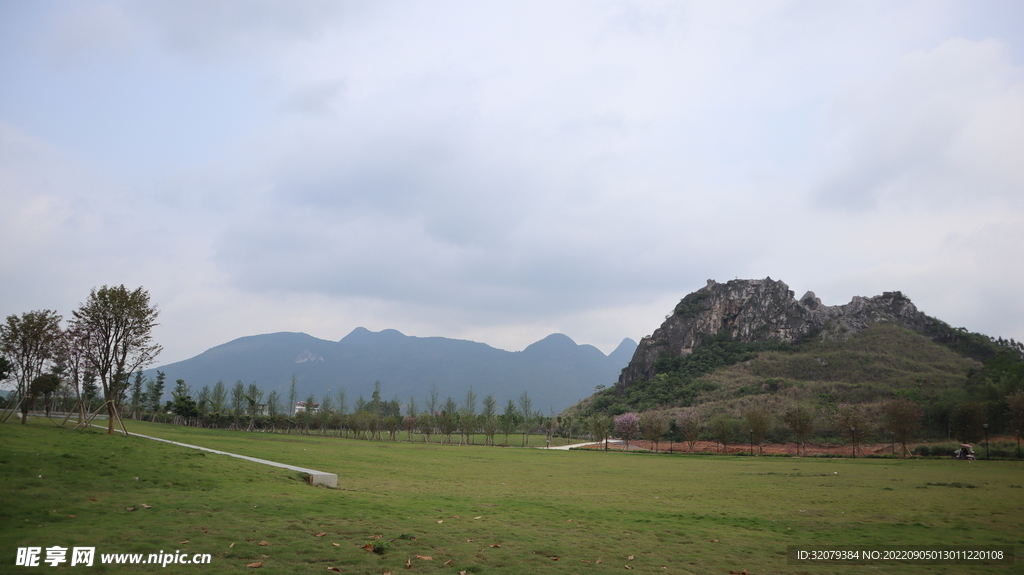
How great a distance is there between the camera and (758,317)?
153500 millimetres

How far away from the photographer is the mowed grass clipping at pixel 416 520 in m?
9.14

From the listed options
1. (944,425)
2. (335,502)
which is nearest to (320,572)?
(335,502)

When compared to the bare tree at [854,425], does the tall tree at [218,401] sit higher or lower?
lower

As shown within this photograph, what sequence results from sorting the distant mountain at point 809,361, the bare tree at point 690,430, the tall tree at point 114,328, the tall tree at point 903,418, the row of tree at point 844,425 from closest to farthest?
the tall tree at point 114,328 < the tall tree at point 903,418 < the row of tree at point 844,425 < the bare tree at point 690,430 < the distant mountain at point 809,361

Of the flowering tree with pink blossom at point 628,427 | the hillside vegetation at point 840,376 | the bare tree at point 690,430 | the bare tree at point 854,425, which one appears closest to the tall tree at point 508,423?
the hillside vegetation at point 840,376

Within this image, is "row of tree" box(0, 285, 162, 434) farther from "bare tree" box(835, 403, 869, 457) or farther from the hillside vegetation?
the hillside vegetation

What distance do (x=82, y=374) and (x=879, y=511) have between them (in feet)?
146

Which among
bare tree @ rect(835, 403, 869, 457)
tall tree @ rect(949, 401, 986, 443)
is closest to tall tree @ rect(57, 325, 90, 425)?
bare tree @ rect(835, 403, 869, 457)

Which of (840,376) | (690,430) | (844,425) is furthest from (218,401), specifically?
(840,376)

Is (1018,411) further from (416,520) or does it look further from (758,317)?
(758,317)

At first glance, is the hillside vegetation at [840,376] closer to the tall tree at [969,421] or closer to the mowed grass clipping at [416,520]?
the tall tree at [969,421]

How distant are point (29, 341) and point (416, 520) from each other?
3345cm

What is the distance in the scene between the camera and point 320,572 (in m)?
8.02

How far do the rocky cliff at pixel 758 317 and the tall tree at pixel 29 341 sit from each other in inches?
5703
